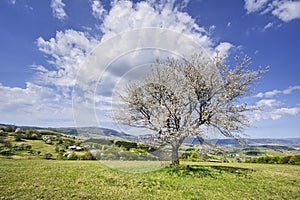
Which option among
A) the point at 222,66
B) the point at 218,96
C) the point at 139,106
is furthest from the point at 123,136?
the point at 222,66

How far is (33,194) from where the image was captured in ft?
22.8

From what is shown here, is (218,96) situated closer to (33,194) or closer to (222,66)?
(222,66)

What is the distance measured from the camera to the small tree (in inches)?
544

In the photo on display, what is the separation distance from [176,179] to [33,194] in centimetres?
665

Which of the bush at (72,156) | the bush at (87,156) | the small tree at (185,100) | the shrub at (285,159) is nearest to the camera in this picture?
the small tree at (185,100)

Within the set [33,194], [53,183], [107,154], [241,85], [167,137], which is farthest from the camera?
[107,154]

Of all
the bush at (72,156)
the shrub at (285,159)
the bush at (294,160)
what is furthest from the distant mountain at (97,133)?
the shrub at (285,159)

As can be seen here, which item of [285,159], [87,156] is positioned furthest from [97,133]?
[285,159]

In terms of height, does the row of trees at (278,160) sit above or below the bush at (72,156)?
above

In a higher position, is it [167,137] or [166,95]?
[166,95]

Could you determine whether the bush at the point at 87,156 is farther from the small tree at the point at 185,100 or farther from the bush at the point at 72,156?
the small tree at the point at 185,100

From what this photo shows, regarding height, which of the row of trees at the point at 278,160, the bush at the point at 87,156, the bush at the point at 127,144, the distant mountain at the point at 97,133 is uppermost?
the distant mountain at the point at 97,133

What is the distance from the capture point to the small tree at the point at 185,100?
45.4 ft

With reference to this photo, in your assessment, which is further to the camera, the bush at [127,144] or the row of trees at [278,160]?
the bush at [127,144]
